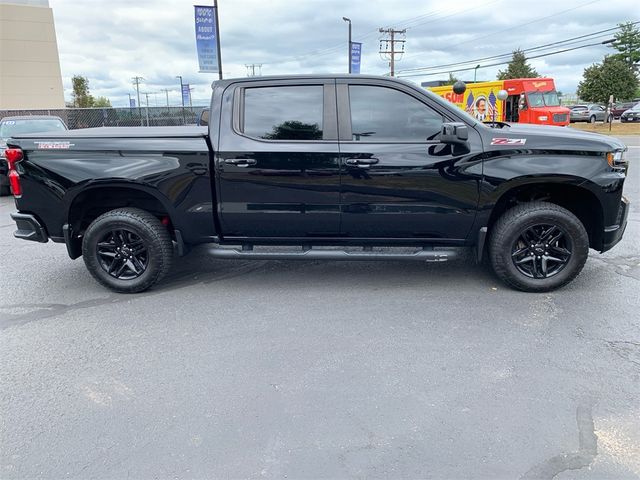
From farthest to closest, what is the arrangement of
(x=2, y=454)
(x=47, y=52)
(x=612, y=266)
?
1. (x=47, y=52)
2. (x=612, y=266)
3. (x=2, y=454)

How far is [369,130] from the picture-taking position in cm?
447

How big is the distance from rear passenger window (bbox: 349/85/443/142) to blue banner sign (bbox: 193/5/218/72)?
43.6 ft

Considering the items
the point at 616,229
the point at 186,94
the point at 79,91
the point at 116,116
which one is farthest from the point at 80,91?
the point at 616,229

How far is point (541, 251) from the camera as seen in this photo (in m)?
4.56

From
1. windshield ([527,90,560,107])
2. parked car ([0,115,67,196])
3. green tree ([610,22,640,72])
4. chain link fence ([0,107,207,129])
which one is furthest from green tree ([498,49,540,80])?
parked car ([0,115,67,196])

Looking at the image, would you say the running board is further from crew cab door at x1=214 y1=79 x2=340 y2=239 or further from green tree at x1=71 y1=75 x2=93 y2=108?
green tree at x1=71 y1=75 x2=93 y2=108

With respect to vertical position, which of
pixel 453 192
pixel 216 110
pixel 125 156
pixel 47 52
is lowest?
pixel 453 192

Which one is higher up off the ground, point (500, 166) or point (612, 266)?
point (500, 166)

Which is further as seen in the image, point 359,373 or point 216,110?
point 216,110

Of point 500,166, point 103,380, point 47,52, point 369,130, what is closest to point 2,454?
point 103,380

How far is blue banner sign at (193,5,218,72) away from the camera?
1602 cm

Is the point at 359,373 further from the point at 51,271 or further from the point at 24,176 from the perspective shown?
the point at 51,271

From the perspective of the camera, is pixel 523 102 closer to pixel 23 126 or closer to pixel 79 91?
pixel 23 126

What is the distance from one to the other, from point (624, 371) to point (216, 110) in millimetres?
3863
